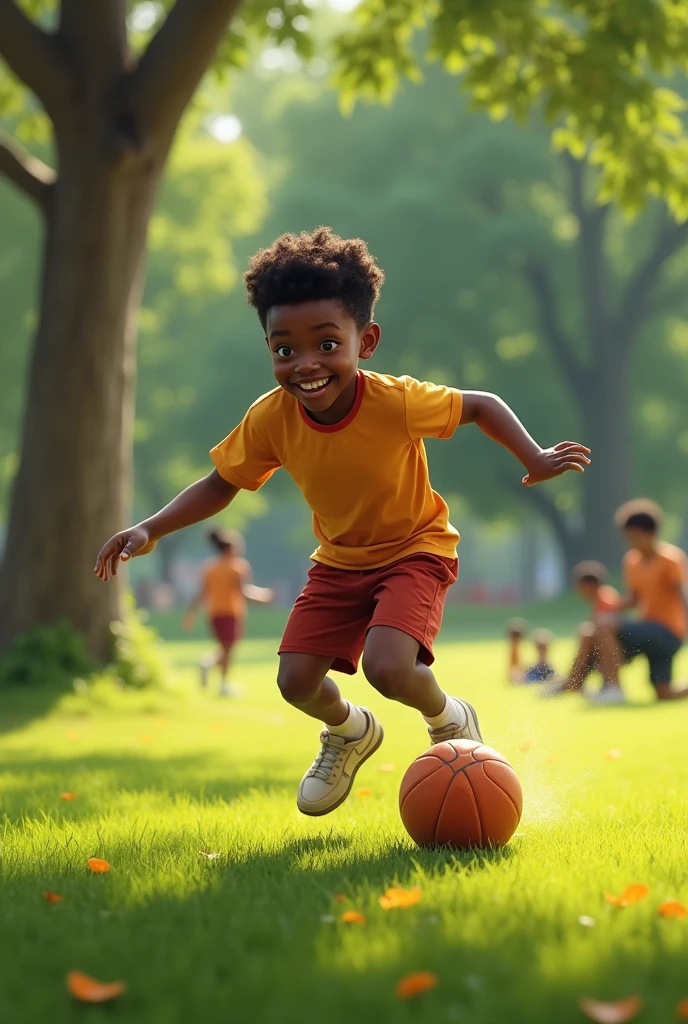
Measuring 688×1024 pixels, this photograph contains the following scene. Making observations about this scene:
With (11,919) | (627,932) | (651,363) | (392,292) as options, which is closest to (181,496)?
(11,919)

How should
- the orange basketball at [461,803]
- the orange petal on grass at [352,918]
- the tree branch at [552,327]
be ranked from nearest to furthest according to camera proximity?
1. the orange petal on grass at [352,918]
2. the orange basketball at [461,803]
3. the tree branch at [552,327]

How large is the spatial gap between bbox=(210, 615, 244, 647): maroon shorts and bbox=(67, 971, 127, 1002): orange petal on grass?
13.3m

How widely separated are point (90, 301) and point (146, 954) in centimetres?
894

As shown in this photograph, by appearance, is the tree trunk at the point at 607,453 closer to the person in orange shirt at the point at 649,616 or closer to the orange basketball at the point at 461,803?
the person in orange shirt at the point at 649,616

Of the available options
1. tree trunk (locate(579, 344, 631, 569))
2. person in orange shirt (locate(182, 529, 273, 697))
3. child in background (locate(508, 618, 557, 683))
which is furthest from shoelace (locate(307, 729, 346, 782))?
tree trunk (locate(579, 344, 631, 569))

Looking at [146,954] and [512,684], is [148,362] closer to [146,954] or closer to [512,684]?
[512,684]

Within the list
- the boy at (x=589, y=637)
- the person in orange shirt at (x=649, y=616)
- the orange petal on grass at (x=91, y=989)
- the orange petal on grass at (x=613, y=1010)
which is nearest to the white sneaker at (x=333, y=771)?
the orange petal on grass at (x=91, y=989)

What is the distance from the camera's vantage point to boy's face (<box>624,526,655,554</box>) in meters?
13.2

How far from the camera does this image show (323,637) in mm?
5367

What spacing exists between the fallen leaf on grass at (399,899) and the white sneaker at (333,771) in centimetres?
183

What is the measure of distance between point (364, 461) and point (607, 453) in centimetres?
3336

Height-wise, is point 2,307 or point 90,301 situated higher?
point 2,307

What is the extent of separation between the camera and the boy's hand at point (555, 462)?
188 inches

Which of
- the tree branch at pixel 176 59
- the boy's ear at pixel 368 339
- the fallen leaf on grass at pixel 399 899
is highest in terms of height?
the tree branch at pixel 176 59
